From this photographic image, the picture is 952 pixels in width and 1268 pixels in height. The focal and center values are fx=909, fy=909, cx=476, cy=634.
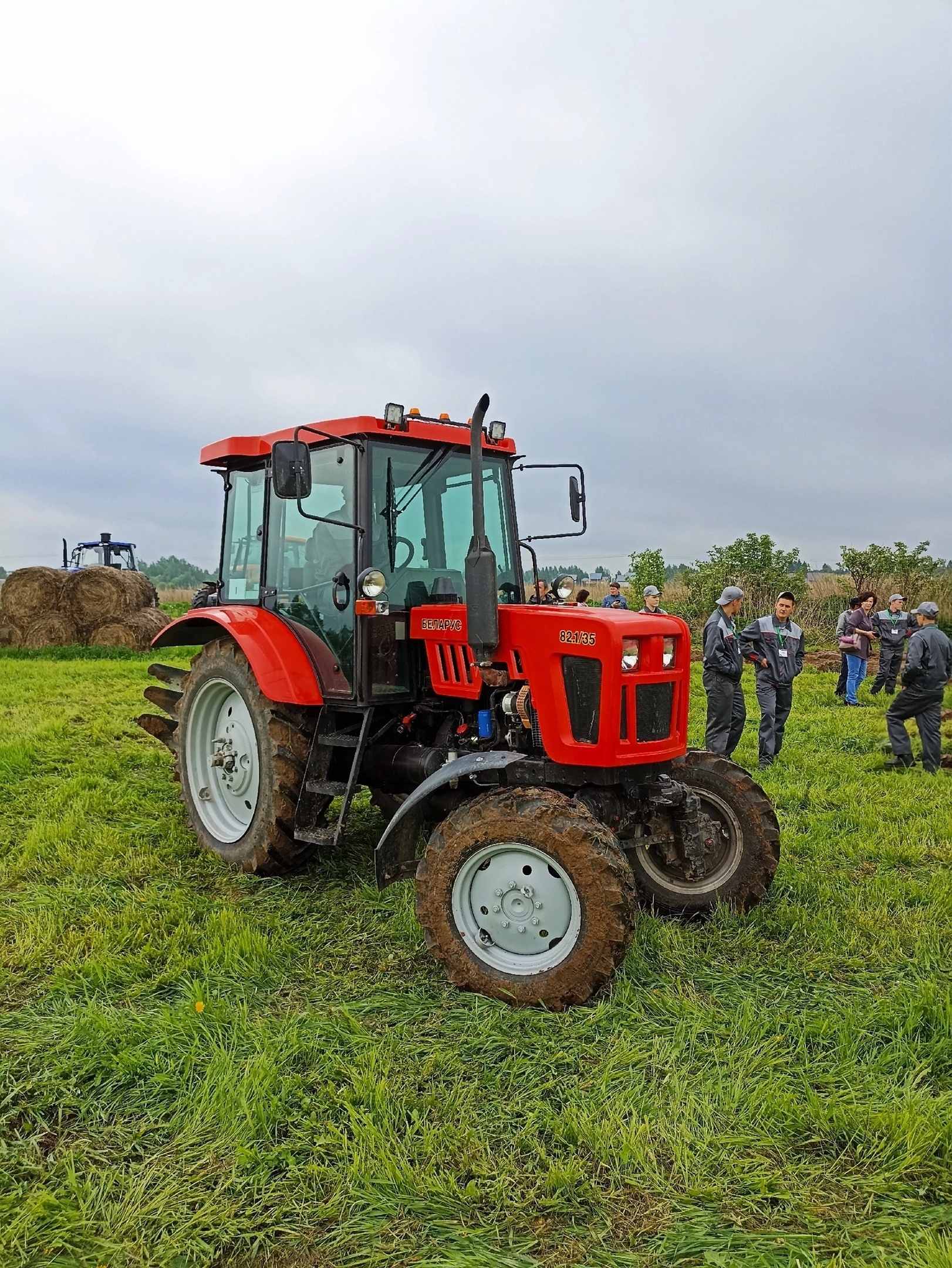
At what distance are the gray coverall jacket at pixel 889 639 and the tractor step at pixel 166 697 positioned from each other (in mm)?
9358

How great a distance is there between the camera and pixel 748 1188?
2.43 metres

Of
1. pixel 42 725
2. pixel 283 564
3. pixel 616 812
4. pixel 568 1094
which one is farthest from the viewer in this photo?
pixel 42 725

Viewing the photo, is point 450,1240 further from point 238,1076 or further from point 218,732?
point 218,732

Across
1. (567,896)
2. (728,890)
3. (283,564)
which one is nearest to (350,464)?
(283,564)

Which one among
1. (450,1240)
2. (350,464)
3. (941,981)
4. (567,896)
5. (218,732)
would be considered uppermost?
(350,464)

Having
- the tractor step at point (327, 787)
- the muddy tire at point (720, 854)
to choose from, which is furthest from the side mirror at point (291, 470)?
the muddy tire at point (720, 854)

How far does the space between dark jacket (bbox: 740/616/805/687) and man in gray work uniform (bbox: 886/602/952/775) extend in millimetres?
933

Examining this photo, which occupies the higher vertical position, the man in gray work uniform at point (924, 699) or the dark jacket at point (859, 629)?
the dark jacket at point (859, 629)

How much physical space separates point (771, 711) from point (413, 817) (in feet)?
15.8

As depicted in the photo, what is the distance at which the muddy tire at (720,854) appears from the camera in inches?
168

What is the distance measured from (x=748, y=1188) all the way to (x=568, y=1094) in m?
0.59

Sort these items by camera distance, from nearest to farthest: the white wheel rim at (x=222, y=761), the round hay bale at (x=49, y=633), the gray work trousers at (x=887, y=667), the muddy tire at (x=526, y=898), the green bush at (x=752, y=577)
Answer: the muddy tire at (x=526, y=898)
the white wheel rim at (x=222, y=761)
the gray work trousers at (x=887, y=667)
the round hay bale at (x=49, y=633)
the green bush at (x=752, y=577)

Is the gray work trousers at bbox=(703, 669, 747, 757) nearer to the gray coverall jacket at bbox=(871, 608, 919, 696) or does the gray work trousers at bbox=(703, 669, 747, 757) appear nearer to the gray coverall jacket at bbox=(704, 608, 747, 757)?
the gray coverall jacket at bbox=(704, 608, 747, 757)

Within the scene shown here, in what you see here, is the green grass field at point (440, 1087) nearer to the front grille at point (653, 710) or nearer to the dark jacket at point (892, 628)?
the front grille at point (653, 710)
